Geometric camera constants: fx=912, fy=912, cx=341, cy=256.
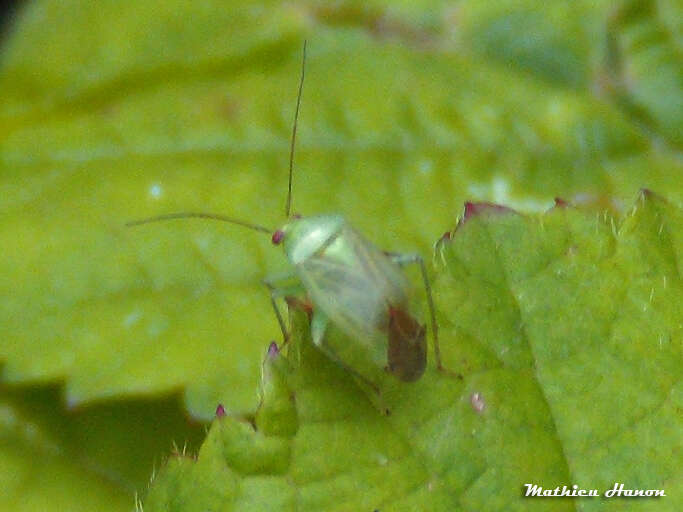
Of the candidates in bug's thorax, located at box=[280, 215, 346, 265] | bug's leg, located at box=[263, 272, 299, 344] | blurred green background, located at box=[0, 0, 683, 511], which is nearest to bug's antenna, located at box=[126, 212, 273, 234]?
blurred green background, located at box=[0, 0, 683, 511]

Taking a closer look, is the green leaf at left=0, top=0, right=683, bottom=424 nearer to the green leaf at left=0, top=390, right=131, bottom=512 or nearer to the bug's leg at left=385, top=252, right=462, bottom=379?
the green leaf at left=0, top=390, right=131, bottom=512

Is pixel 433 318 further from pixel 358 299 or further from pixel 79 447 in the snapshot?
pixel 79 447

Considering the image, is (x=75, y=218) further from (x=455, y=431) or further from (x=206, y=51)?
(x=455, y=431)

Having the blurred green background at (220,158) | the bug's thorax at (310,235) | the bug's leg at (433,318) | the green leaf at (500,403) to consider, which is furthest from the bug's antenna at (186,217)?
the green leaf at (500,403)

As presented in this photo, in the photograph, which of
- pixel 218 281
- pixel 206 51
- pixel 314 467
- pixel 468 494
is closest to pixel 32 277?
pixel 218 281

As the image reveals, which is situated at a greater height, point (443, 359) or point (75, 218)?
point (443, 359)

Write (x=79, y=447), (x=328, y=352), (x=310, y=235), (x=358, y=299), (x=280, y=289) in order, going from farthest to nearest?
(x=79, y=447) < (x=280, y=289) < (x=310, y=235) < (x=358, y=299) < (x=328, y=352)

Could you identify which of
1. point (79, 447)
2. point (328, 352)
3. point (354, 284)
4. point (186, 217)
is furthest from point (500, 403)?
point (79, 447)

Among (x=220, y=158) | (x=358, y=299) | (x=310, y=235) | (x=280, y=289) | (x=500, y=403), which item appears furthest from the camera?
(x=220, y=158)
